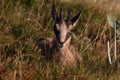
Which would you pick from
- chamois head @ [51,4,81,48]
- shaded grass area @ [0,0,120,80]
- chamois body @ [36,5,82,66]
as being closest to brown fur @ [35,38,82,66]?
chamois body @ [36,5,82,66]

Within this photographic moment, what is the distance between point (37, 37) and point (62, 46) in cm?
168

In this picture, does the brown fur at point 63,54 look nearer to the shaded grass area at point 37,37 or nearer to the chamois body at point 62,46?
the chamois body at point 62,46

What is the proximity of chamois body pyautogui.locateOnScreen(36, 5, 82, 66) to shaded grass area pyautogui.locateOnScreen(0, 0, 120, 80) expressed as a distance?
217 mm

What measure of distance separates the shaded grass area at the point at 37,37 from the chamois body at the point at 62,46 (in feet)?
0.71

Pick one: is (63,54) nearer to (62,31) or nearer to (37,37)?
(62,31)

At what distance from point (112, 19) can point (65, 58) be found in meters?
0.95

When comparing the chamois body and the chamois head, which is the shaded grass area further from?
the chamois head

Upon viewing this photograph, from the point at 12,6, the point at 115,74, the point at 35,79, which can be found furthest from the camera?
the point at 12,6

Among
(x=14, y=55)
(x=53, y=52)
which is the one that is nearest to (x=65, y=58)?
(x=53, y=52)

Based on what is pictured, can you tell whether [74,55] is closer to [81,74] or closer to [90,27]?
[81,74]

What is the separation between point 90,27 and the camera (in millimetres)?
9086

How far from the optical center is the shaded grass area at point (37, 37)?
589 centimetres

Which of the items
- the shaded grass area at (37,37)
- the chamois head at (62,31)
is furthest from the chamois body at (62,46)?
the shaded grass area at (37,37)

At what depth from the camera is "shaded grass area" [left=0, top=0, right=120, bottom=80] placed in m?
5.89
